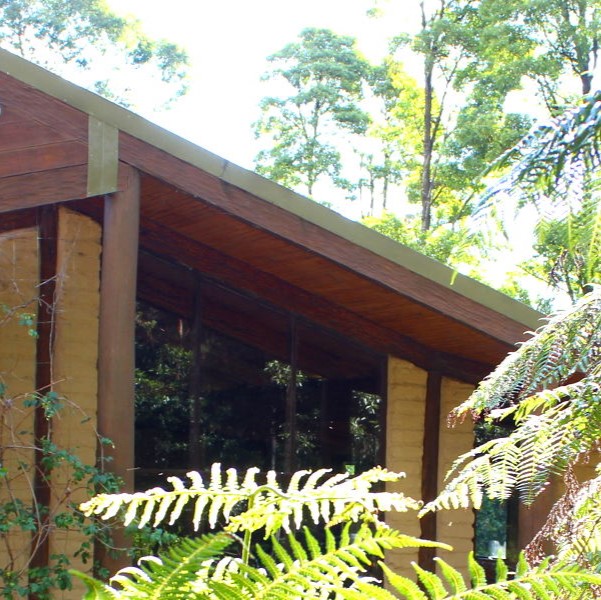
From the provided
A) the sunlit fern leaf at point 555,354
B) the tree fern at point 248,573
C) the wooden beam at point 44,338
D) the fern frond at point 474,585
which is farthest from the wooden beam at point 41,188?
the fern frond at point 474,585

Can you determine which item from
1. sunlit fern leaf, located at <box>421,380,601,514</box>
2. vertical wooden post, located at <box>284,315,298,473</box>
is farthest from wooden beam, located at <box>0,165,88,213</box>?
sunlit fern leaf, located at <box>421,380,601,514</box>

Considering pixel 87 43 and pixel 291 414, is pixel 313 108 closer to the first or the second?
pixel 87 43

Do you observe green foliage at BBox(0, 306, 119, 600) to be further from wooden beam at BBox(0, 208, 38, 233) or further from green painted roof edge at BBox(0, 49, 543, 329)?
green painted roof edge at BBox(0, 49, 543, 329)

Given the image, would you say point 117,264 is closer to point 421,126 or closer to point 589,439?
point 589,439

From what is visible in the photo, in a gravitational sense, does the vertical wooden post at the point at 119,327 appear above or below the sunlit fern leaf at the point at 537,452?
above

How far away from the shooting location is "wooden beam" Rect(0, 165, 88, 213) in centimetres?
515

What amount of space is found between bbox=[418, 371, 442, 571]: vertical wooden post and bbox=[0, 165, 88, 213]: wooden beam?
3.37 meters

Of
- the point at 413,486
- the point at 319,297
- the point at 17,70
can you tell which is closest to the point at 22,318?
the point at 17,70

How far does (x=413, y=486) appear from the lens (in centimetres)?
761

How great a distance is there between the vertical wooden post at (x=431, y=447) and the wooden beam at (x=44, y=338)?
274cm

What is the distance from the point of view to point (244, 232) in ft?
20.3

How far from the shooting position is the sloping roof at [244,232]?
522cm

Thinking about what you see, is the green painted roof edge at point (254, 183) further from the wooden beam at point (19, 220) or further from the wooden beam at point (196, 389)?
the wooden beam at point (196, 389)

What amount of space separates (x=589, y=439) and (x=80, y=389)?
4.88 m
